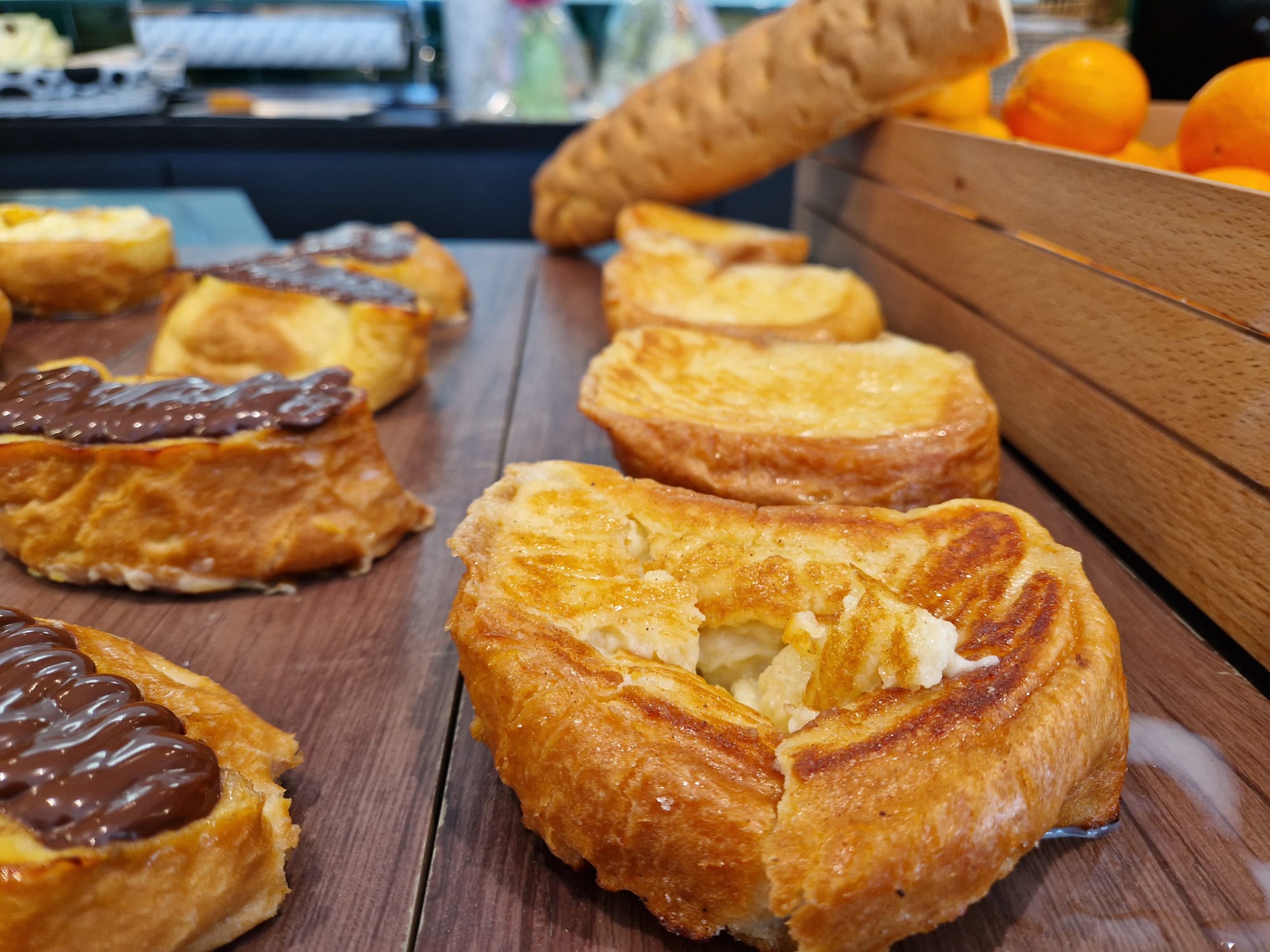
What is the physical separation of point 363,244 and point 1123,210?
2.16 m

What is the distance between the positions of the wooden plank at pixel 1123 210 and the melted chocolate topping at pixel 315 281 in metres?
1.48

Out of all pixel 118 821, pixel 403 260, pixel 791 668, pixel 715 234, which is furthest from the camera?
pixel 715 234

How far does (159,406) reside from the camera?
5.12ft

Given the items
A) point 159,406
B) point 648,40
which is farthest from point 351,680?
point 648,40

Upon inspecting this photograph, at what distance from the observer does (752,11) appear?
23.2 ft

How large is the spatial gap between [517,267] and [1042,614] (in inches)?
115

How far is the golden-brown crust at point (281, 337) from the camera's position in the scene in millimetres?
2191

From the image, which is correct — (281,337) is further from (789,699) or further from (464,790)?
(789,699)

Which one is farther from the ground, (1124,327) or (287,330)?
(1124,327)

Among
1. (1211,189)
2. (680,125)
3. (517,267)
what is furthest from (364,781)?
(517,267)

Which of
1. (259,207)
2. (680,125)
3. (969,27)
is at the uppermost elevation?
(969,27)

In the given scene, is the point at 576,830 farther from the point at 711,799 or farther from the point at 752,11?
the point at 752,11

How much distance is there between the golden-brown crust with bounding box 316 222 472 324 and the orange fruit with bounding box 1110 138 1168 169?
6.18ft

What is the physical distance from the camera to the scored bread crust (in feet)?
7.88
